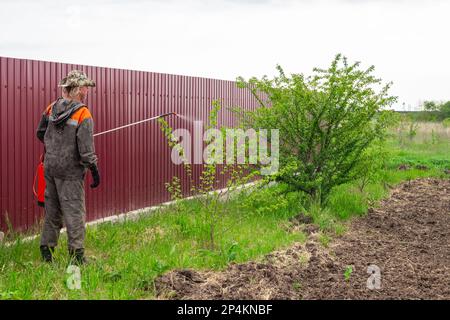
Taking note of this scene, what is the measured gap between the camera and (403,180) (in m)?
15.6

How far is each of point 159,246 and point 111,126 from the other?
9.76 feet

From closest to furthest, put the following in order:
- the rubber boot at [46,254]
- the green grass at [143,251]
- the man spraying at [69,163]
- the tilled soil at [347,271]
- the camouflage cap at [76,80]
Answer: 1. the green grass at [143,251]
2. the tilled soil at [347,271]
3. the man spraying at [69,163]
4. the camouflage cap at [76,80]
5. the rubber boot at [46,254]

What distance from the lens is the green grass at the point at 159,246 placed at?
5645mm

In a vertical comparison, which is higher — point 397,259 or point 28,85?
point 28,85

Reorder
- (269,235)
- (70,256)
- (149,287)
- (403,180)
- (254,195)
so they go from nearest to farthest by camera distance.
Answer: (149,287) < (70,256) < (269,235) < (254,195) < (403,180)

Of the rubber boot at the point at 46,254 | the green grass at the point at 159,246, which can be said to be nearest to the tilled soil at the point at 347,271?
the green grass at the point at 159,246

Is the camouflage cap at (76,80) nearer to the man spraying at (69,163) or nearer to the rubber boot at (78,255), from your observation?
the man spraying at (69,163)

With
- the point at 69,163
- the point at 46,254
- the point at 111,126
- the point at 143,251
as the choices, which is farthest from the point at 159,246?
the point at 111,126

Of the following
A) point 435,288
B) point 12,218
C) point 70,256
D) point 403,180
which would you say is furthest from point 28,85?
point 403,180

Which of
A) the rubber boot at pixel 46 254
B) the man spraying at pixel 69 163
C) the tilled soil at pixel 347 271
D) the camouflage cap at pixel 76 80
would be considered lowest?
the tilled soil at pixel 347 271

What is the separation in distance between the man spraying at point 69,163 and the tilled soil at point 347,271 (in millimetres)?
1474

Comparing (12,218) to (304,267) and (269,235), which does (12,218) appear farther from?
(304,267)

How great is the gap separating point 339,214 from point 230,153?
277cm

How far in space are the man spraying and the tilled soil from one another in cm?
147
